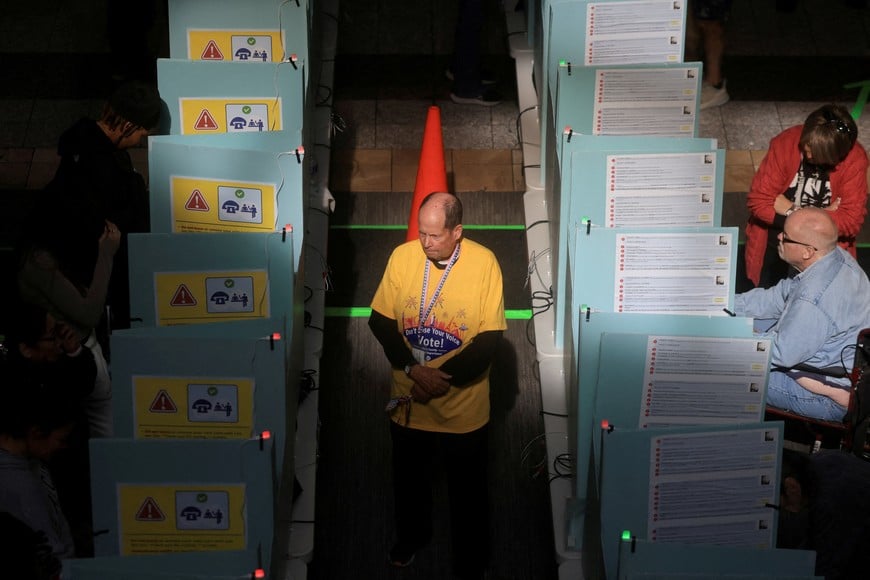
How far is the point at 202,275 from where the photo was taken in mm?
4426

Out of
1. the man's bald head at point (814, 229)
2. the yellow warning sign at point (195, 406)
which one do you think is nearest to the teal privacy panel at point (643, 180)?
the man's bald head at point (814, 229)

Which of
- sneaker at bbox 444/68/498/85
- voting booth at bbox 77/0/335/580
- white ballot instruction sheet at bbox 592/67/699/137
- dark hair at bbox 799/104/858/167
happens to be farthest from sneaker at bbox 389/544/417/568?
sneaker at bbox 444/68/498/85

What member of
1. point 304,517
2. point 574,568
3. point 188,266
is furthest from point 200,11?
point 574,568

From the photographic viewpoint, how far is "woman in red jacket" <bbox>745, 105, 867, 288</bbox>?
17.6 ft

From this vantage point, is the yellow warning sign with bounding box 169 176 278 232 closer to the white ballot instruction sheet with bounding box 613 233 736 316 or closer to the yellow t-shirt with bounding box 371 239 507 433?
the yellow t-shirt with bounding box 371 239 507 433

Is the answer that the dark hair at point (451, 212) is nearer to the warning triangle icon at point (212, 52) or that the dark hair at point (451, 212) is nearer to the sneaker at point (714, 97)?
the warning triangle icon at point (212, 52)

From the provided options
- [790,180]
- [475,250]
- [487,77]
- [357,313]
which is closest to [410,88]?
[487,77]

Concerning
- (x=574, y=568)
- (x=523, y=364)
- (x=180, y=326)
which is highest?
(x=180, y=326)

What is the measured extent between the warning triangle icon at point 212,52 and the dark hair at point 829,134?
2.58 meters

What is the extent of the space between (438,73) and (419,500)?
3683 millimetres

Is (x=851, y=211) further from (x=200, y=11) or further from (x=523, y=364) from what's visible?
(x=200, y=11)

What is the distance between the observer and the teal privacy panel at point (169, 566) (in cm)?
329

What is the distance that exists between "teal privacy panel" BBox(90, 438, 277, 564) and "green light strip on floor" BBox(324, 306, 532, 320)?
2.33 meters

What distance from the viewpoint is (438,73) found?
307 inches
